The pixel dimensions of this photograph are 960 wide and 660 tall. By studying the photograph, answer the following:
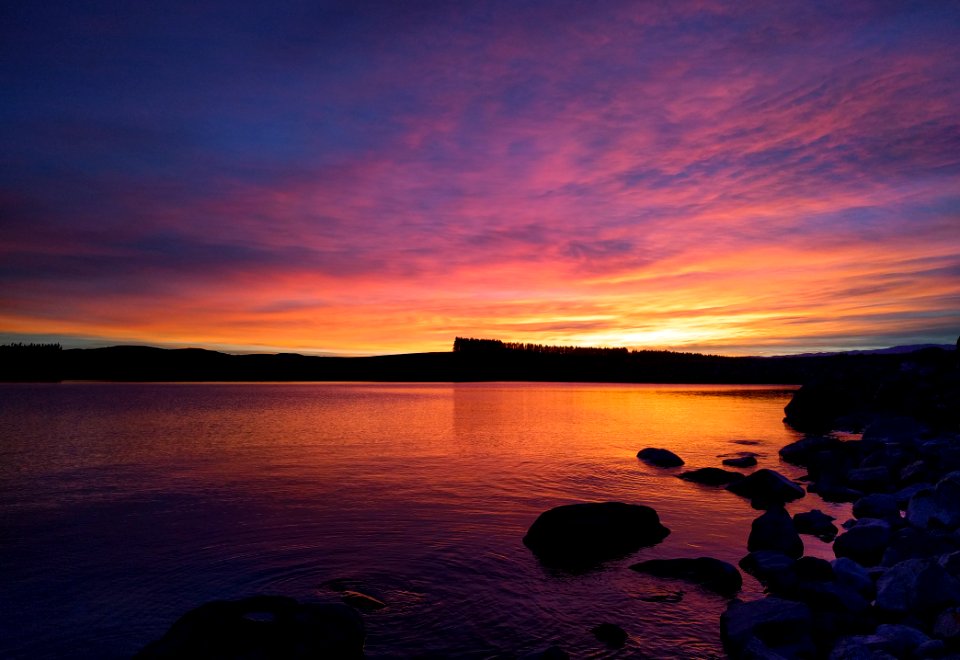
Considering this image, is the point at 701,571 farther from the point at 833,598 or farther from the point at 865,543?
the point at 865,543

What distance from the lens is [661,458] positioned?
93.3ft

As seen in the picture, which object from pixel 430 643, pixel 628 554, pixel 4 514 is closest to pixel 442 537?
pixel 628 554

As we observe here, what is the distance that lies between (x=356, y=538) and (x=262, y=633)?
7.36 meters

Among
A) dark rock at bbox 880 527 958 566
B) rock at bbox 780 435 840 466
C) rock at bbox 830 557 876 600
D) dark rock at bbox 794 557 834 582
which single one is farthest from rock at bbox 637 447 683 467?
rock at bbox 830 557 876 600

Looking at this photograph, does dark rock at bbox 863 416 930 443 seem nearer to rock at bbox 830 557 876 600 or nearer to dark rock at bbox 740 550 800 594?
dark rock at bbox 740 550 800 594

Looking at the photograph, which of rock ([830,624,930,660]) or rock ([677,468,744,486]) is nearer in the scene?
rock ([830,624,930,660])

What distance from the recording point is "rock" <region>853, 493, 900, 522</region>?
16.7 m

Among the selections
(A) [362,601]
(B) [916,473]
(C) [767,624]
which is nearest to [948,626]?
(C) [767,624]

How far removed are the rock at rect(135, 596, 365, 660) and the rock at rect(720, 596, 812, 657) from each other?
18.7 ft

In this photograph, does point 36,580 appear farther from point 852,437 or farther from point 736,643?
point 852,437

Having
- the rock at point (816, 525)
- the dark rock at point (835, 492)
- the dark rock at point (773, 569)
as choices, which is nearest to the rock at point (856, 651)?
the dark rock at point (773, 569)

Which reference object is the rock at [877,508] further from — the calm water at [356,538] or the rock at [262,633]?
the rock at [262,633]

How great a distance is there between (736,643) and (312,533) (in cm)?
1111

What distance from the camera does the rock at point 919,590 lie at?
9195 millimetres
